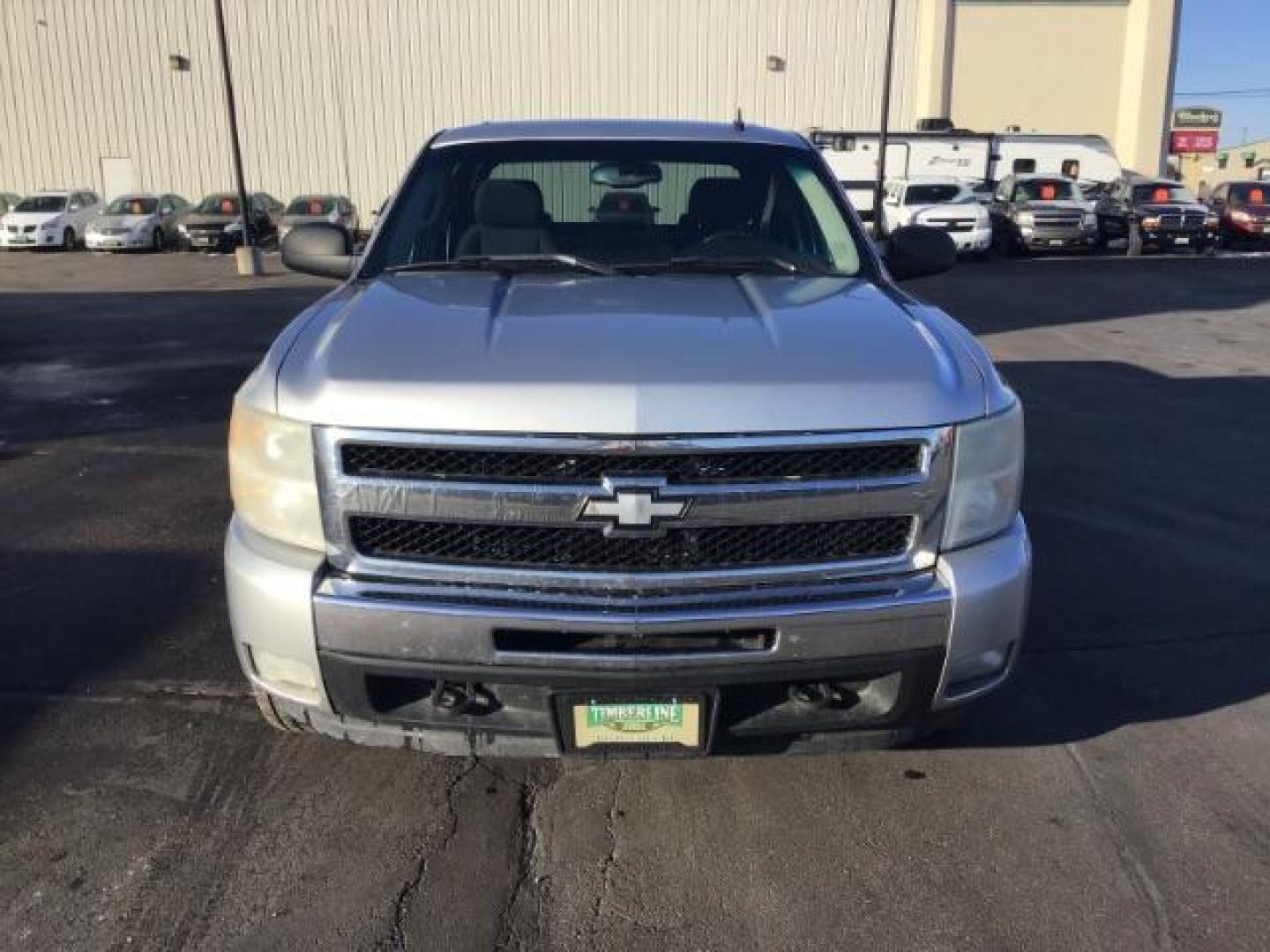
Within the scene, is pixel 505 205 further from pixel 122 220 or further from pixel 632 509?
pixel 122 220

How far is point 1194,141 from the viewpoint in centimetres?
6397

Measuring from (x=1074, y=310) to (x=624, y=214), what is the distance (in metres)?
12.8

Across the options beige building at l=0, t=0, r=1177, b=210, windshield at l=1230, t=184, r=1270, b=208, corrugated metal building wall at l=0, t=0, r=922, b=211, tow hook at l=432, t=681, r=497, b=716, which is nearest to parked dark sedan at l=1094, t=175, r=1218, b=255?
windshield at l=1230, t=184, r=1270, b=208

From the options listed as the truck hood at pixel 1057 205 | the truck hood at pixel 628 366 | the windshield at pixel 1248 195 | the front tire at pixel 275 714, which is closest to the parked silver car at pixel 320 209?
the truck hood at pixel 1057 205

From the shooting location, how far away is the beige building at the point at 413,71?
34594 mm

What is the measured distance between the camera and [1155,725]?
3.56 metres

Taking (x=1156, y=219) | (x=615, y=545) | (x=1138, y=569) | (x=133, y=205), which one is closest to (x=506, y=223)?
(x=615, y=545)

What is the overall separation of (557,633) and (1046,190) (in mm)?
26184

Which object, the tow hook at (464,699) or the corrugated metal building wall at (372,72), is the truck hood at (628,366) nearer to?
the tow hook at (464,699)

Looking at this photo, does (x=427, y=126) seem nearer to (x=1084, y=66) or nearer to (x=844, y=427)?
(x=1084, y=66)

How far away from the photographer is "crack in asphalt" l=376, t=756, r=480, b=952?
2.53 metres

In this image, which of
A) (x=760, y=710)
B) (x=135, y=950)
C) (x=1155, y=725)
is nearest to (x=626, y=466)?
(x=760, y=710)

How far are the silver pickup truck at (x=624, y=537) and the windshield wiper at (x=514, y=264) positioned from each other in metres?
0.82

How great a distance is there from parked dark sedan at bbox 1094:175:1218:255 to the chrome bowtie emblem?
2513 cm
